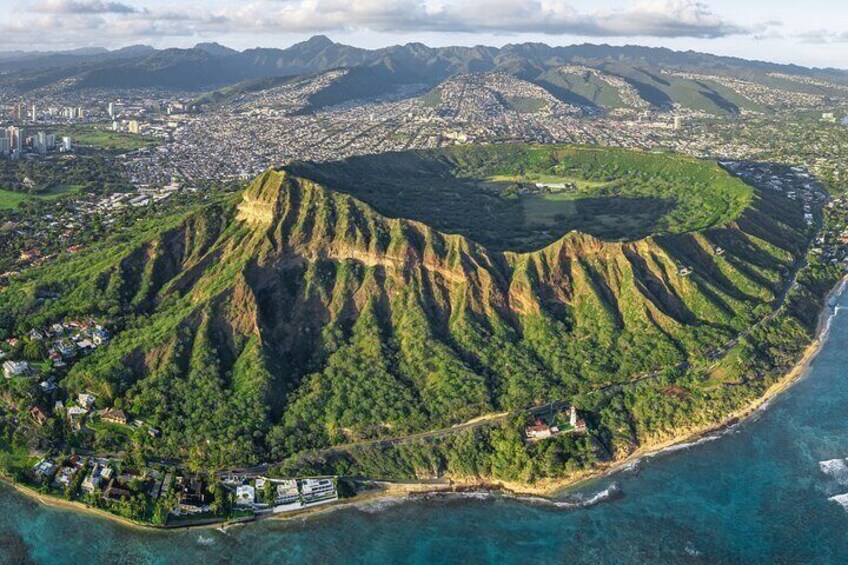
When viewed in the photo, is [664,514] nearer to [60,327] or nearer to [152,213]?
[60,327]

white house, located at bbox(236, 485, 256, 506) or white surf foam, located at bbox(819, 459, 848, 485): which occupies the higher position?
white house, located at bbox(236, 485, 256, 506)

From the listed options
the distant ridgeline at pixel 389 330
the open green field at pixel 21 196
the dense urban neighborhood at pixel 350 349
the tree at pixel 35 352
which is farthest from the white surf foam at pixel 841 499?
the open green field at pixel 21 196

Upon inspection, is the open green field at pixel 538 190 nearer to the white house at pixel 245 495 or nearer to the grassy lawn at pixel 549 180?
the grassy lawn at pixel 549 180

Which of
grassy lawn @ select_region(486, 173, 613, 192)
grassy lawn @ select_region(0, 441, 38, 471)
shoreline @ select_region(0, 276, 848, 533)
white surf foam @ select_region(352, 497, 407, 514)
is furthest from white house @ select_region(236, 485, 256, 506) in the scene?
grassy lawn @ select_region(486, 173, 613, 192)

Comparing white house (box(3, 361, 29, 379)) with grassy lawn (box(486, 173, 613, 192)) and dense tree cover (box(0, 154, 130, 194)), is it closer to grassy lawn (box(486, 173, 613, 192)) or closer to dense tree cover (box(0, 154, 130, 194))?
dense tree cover (box(0, 154, 130, 194))

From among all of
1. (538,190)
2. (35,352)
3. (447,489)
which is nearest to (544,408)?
(447,489)

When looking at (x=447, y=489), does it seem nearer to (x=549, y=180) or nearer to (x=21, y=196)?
(x=549, y=180)
